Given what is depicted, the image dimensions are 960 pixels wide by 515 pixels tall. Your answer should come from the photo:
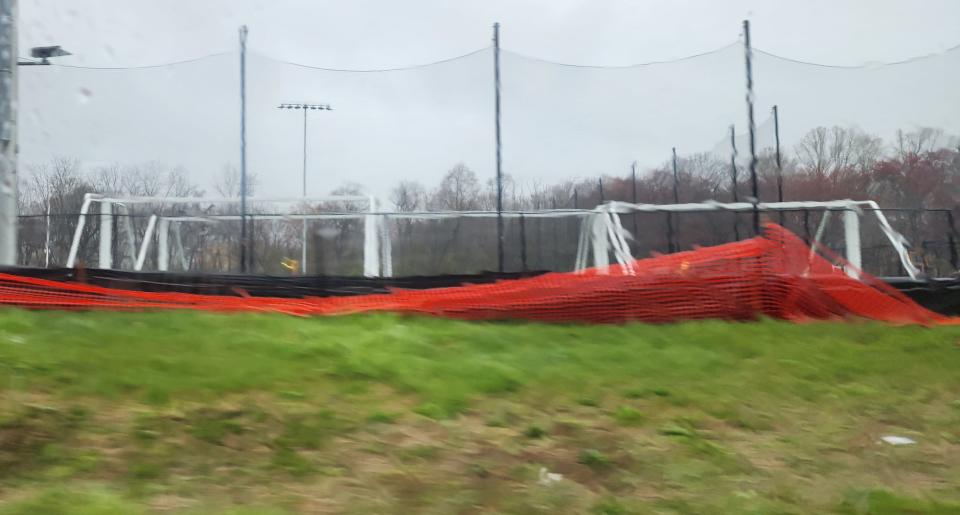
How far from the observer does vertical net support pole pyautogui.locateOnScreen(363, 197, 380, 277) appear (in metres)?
11.4

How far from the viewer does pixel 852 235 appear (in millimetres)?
12008

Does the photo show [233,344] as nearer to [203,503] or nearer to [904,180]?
[203,503]

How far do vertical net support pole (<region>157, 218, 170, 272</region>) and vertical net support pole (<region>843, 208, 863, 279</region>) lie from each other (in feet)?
35.7

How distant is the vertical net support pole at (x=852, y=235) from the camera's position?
38.7 ft

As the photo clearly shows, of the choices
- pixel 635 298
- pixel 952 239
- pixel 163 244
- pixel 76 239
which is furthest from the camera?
pixel 952 239

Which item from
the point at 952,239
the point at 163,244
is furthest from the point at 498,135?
the point at 952,239

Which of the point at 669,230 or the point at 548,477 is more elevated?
the point at 669,230

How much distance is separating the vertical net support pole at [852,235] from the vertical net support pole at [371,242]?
7.57 m

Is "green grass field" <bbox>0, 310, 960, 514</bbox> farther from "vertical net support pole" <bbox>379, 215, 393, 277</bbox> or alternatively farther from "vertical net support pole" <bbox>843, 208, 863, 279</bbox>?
"vertical net support pole" <bbox>843, 208, 863, 279</bbox>

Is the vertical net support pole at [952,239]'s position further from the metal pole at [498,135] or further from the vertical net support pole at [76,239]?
the vertical net support pole at [76,239]

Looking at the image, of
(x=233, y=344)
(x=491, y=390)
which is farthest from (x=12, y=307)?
(x=491, y=390)

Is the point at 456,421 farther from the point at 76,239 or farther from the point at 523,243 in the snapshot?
the point at 76,239

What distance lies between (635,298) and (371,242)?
204 inches

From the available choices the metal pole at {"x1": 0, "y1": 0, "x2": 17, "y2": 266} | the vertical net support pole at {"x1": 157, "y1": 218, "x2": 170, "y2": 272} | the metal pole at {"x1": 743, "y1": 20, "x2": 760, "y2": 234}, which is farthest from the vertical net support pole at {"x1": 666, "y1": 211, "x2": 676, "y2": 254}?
the metal pole at {"x1": 0, "y1": 0, "x2": 17, "y2": 266}
